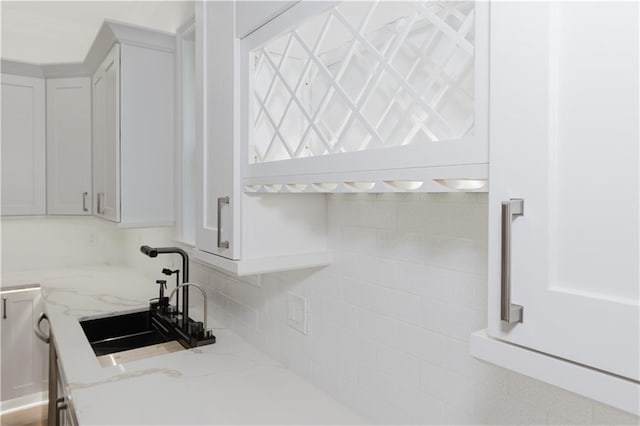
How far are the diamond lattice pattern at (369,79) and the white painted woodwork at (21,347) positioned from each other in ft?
7.91

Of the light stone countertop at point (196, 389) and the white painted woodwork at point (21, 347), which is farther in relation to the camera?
the white painted woodwork at point (21, 347)

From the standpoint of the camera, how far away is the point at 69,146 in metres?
2.87

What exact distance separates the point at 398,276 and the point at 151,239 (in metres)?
2.18

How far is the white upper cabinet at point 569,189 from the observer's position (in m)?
0.47

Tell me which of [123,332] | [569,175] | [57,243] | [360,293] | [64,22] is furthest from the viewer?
[57,243]

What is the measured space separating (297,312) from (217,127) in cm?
68

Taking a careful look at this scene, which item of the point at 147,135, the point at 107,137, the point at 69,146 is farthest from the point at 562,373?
the point at 69,146

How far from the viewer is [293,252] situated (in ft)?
4.60

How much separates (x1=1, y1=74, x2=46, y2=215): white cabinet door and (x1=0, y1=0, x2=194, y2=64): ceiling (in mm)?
245

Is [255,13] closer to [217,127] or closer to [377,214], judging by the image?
[217,127]

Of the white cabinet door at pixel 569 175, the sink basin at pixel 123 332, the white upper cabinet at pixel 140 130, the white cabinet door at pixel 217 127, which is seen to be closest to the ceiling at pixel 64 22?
the white upper cabinet at pixel 140 130

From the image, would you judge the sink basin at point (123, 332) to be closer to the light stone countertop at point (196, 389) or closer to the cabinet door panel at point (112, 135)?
the light stone countertop at point (196, 389)

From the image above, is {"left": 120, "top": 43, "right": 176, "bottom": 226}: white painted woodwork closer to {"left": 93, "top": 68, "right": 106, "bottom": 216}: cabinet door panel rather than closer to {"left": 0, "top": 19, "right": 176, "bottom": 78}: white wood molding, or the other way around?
{"left": 0, "top": 19, "right": 176, "bottom": 78}: white wood molding

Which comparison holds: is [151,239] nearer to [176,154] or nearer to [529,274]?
[176,154]
